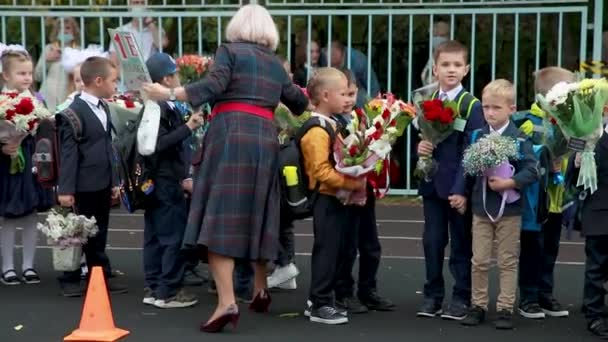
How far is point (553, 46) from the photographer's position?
13219mm

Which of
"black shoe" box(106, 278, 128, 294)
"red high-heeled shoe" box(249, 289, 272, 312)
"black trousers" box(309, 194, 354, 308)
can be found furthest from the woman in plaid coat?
"black shoe" box(106, 278, 128, 294)

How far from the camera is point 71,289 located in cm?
850

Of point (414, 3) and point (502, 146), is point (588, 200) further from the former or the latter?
point (414, 3)

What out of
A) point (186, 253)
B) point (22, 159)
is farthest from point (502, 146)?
point (22, 159)

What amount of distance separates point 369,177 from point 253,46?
118cm

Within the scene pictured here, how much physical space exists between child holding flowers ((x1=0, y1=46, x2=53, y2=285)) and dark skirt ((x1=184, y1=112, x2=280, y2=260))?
187 centimetres

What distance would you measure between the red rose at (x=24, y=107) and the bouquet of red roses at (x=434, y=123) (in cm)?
287

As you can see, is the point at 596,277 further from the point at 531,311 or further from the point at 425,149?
the point at 425,149

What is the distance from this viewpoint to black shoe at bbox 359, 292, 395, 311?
8094 millimetres

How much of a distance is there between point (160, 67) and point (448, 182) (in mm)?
2137

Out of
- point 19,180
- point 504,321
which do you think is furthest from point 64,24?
point 504,321

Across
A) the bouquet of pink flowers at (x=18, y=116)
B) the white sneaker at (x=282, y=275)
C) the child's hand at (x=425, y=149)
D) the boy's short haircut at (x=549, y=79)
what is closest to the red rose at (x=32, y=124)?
the bouquet of pink flowers at (x=18, y=116)

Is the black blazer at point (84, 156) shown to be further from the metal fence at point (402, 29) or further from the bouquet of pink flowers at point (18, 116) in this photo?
the metal fence at point (402, 29)

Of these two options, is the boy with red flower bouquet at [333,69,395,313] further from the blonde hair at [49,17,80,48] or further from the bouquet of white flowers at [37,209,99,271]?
the blonde hair at [49,17,80,48]
